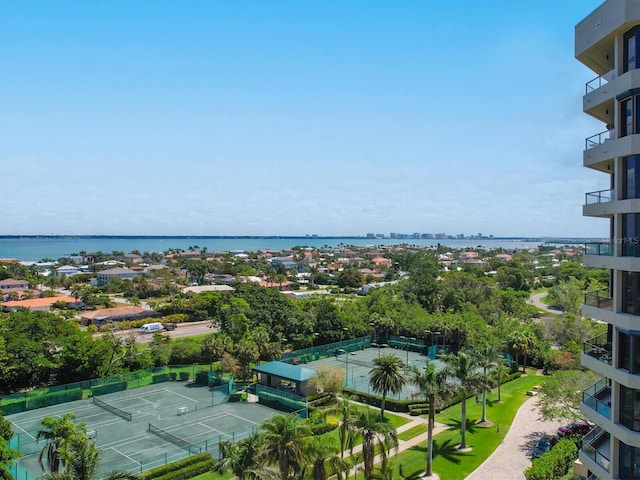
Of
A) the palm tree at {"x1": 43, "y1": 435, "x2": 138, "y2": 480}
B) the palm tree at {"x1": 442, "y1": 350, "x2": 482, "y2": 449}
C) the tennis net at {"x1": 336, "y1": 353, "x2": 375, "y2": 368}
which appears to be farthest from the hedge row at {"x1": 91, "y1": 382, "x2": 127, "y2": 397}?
the palm tree at {"x1": 442, "y1": 350, "x2": 482, "y2": 449}

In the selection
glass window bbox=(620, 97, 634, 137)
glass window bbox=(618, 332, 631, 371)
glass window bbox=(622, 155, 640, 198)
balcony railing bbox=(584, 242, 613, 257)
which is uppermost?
glass window bbox=(620, 97, 634, 137)

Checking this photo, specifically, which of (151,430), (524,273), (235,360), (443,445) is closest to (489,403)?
(443,445)

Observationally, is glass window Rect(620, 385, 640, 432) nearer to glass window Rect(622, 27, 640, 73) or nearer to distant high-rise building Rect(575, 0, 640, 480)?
distant high-rise building Rect(575, 0, 640, 480)

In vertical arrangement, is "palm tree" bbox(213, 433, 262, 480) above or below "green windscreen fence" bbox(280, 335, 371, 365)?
above

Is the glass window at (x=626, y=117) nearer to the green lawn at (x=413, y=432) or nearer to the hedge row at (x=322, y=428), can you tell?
the green lawn at (x=413, y=432)

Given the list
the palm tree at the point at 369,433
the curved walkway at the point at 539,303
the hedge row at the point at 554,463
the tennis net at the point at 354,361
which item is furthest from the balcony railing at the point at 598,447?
the curved walkway at the point at 539,303

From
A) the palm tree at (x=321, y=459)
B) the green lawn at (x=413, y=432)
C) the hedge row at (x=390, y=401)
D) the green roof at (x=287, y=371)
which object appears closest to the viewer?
the palm tree at (x=321, y=459)
